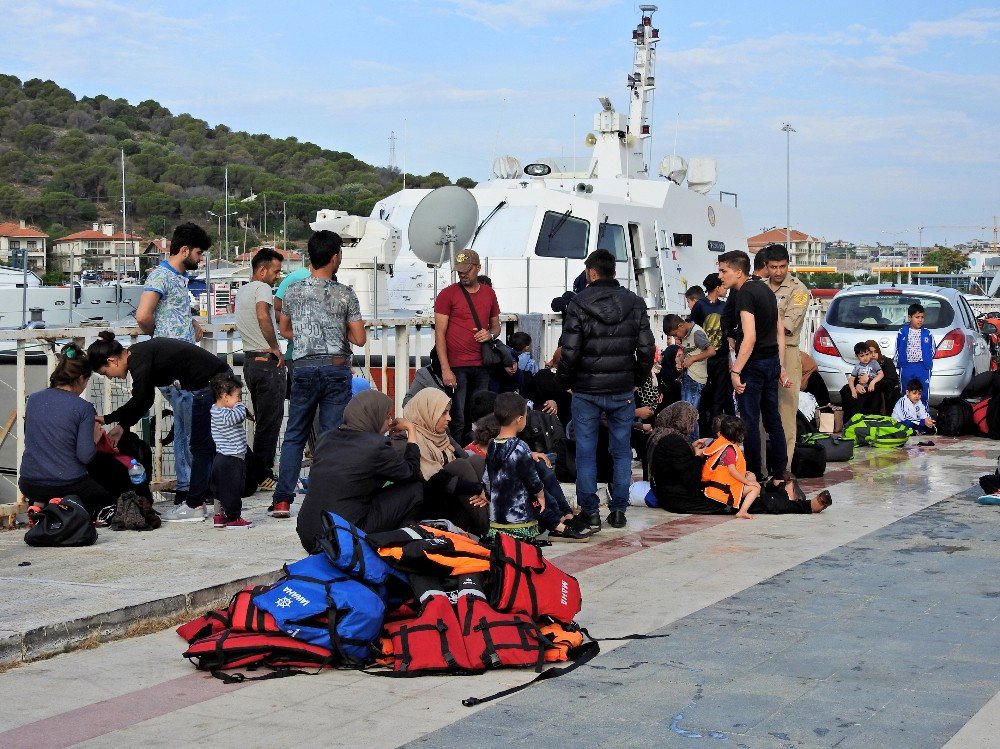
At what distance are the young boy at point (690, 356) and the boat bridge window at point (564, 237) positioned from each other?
4.87 metres

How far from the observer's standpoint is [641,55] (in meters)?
23.5

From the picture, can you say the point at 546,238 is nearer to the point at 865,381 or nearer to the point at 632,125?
the point at 865,381

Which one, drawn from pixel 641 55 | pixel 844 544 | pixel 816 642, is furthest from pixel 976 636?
pixel 641 55

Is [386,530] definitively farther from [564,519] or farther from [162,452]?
[162,452]

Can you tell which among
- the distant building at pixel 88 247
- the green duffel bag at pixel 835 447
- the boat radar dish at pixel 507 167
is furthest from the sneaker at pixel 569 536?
the distant building at pixel 88 247

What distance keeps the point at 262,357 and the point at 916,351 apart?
29.7 feet

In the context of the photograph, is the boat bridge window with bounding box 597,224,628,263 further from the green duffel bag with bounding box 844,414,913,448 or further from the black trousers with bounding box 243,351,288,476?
the black trousers with bounding box 243,351,288,476

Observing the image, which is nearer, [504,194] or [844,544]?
[844,544]

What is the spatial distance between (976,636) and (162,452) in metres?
6.05

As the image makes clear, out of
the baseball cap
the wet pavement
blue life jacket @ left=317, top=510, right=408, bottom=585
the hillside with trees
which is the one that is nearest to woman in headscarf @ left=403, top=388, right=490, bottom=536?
the wet pavement

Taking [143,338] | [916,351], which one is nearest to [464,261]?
[143,338]

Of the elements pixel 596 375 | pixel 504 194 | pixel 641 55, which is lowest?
pixel 596 375

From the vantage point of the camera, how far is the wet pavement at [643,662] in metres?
4.52

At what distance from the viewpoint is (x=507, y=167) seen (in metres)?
19.2
